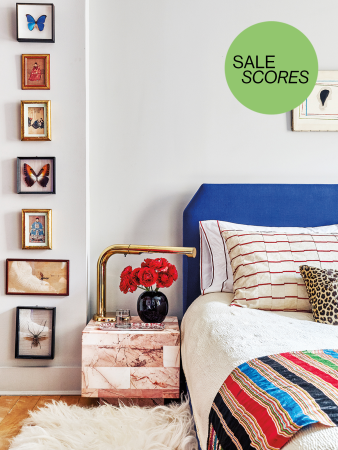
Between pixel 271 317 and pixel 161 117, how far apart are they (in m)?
1.37

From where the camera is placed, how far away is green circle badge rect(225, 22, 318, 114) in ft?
7.53

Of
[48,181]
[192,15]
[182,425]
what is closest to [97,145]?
[48,181]

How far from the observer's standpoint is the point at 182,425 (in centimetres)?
159

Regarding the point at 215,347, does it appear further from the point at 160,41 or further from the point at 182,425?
the point at 160,41

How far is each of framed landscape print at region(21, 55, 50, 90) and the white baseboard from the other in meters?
1.63

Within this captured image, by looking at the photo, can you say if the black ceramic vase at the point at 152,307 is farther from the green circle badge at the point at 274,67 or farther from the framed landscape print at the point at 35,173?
the green circle badge at the point at 274,67

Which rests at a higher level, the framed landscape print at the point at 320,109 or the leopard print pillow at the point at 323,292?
the framed landscape print at the point at 320,109

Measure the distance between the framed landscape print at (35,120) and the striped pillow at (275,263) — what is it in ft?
3.95

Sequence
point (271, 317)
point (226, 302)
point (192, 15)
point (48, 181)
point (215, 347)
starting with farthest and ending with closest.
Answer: point (192, 15) < point (48, 181) < point (226, 302) < point (271, 317) < point (215, 347)

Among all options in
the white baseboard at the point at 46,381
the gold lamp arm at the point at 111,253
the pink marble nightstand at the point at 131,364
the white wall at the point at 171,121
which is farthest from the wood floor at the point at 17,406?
the white wall at the point at 171,121

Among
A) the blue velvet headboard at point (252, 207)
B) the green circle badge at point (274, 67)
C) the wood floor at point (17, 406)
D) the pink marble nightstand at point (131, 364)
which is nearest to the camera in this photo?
the wood floor at point (17, 406)

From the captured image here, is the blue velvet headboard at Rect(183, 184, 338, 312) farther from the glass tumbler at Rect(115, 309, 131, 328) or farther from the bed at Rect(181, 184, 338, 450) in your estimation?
the glass tumbler at Rect(115, 309, 131, 328)

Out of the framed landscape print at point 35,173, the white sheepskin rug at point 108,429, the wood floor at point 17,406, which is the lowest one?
the wood floor at point 17,406

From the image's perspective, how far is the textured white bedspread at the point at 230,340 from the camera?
112cm
